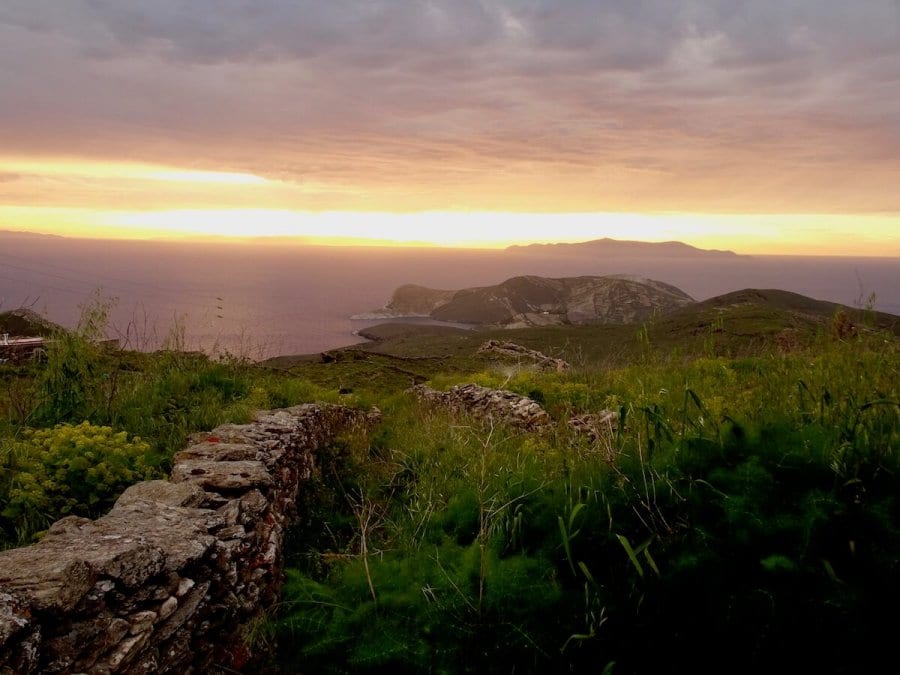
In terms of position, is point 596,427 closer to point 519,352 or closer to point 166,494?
point 166,494

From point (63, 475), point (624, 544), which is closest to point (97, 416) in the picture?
point (63, 475)

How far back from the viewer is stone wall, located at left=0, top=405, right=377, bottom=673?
2623 mm

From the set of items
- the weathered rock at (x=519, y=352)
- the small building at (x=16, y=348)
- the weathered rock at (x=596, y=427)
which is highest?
the weathered rock at (x=596, y=427)

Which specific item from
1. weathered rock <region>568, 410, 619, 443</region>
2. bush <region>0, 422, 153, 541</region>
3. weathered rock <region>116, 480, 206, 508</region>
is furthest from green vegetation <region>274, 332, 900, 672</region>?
bush <region>0, 422, 153, 541</region>

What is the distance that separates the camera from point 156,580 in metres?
3.22

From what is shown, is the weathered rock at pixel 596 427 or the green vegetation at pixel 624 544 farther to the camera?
the weathered rock at pixel 596 427

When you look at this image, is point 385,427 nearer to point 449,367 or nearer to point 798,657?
point 798,657

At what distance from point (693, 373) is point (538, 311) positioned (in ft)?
594

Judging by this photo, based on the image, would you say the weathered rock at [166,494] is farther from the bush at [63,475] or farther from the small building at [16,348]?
the small building at [16,348]

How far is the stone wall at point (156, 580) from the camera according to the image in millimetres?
2623

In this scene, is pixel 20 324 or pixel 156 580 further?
pixel 20 324

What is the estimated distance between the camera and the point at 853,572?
8.32 ft

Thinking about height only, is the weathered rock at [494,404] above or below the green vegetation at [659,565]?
below

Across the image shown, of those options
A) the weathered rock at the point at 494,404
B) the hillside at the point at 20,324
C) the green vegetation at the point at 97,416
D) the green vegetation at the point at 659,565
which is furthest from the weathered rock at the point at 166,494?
the hillside at the point at 20,324
